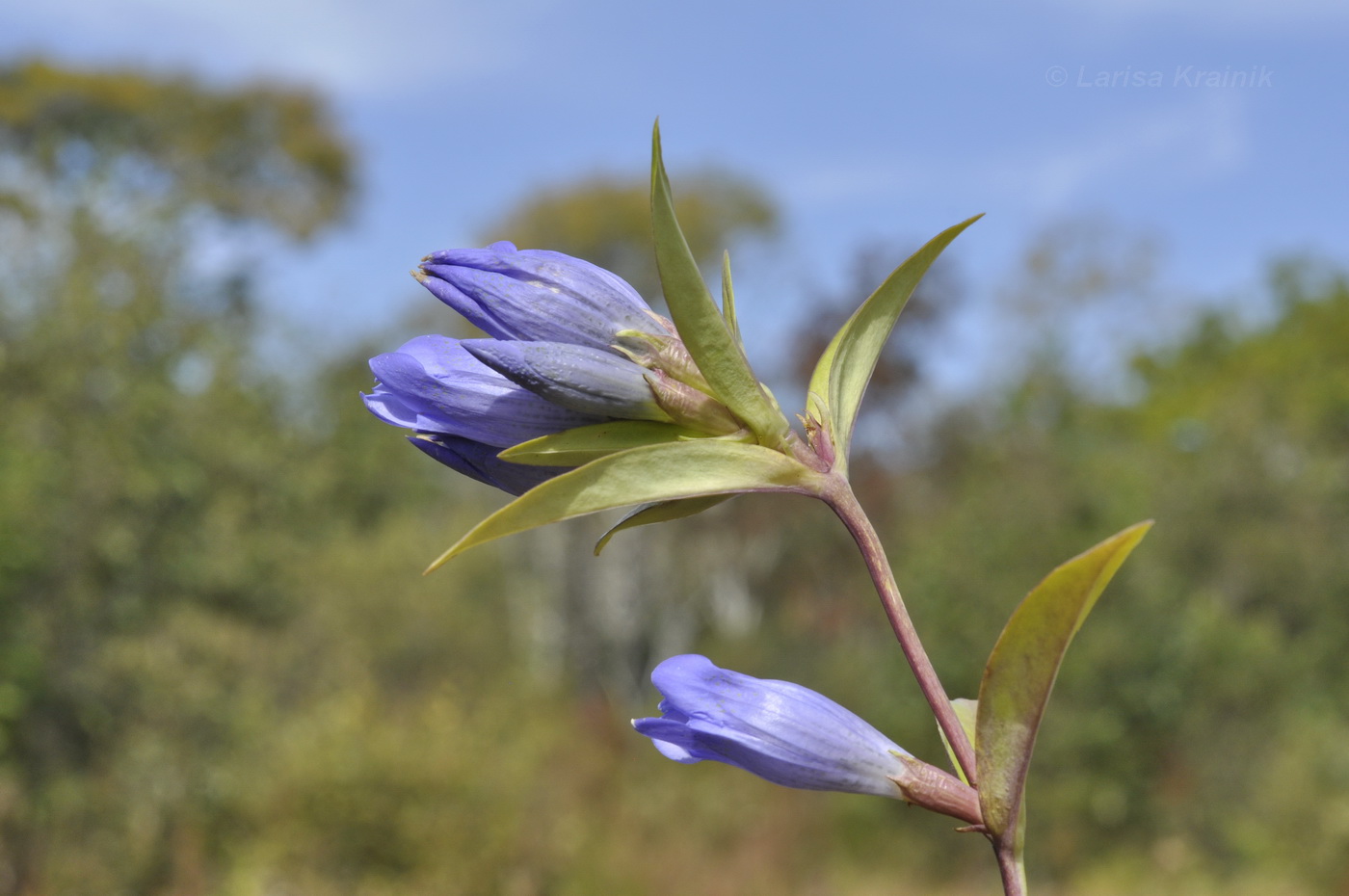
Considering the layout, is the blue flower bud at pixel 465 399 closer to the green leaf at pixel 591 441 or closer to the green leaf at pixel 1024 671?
the green leaf at pixel 591 441

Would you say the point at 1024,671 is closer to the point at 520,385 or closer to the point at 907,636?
the point at 907,636

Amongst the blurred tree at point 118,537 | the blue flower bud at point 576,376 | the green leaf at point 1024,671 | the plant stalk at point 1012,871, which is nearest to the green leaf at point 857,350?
the blue flower bud at point 576,376

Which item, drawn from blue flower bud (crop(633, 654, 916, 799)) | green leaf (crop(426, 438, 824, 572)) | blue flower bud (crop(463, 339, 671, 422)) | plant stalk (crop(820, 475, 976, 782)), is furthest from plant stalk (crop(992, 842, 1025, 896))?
blue flower bud (crop(463, 339, 671, 422))

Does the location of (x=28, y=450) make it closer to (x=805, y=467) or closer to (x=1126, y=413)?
(x=805, y=467)

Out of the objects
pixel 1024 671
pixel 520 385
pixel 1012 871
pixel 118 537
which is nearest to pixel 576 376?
pixel 520 385

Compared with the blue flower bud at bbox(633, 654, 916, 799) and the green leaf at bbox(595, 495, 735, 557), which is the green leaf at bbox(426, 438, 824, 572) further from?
the blue flower bud at bbox(633, 654, 916, 799)

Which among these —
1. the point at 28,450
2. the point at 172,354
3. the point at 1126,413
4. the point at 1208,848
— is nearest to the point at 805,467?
the point at 28,450

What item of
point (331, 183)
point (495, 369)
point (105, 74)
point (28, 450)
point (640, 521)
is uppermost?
point (105, 74)
